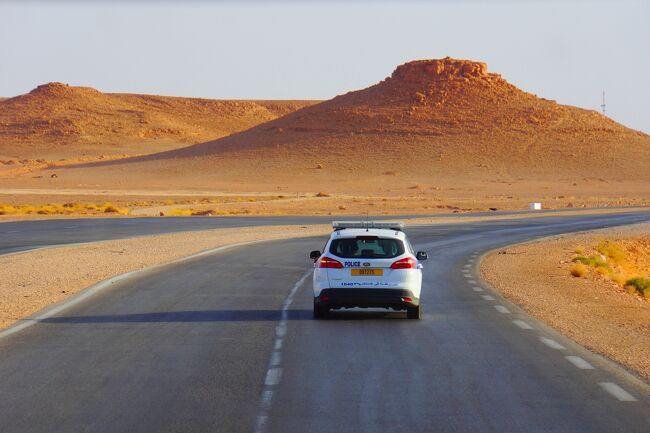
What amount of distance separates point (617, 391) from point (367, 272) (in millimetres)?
6067

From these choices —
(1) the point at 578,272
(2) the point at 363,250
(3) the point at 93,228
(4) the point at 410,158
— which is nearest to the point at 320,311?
(2) the point at 363,250

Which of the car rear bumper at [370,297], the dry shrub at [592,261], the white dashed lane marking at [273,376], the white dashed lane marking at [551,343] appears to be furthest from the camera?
the dry shrub at [592,261]

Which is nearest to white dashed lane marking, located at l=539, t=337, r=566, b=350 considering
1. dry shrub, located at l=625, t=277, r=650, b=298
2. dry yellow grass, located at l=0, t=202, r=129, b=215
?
dry shrub, located at l=625, t=277, r=650, b=298

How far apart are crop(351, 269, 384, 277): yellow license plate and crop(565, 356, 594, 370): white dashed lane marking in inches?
159

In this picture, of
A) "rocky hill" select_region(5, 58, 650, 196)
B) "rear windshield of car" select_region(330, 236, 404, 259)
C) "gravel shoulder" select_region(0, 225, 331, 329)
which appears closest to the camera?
"rear windshield of car" select_region(330, 236, 404, 259)

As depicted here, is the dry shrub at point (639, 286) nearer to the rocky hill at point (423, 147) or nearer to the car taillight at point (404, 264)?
the car taillight at point (404, 264)

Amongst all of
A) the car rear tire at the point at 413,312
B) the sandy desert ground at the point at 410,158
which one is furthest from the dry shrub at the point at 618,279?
the sandy desert ground at the point at 410,158

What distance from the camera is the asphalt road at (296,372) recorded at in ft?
28.4

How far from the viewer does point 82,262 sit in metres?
27.3

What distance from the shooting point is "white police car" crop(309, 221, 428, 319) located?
1546cm

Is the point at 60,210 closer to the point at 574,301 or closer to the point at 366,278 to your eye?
the point at 574,301

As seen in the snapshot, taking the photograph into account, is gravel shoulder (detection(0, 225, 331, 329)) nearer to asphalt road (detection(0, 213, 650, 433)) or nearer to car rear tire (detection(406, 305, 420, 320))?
asphalt road (detection(0, 213, 650, 433))

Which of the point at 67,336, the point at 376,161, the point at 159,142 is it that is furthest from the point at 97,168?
the point at 67,336

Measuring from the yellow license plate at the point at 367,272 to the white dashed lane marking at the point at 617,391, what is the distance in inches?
220
